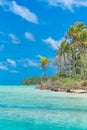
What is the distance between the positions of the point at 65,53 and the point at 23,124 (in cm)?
6069

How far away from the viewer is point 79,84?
5859 cm

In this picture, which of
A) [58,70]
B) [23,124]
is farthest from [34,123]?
[58,70]

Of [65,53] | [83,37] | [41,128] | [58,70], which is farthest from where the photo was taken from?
[58,70]

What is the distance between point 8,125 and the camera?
19.0 m

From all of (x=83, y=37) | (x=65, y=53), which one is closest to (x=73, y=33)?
(x=83, y=37)

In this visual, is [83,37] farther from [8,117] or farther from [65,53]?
[8,117]

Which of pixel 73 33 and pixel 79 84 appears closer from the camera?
pixel 79 84

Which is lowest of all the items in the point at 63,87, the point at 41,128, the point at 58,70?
the point at 41,128

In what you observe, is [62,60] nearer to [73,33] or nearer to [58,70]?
[58,70]

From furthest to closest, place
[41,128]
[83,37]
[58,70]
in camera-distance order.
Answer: [58,70] → [83,37] → [41,128]

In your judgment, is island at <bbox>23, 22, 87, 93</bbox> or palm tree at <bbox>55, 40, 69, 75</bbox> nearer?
island at <bbox>23, 22, 87, 93</bbox>

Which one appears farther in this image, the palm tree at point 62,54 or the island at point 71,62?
the palm tree at point 62,54

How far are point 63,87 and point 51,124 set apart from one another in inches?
1650

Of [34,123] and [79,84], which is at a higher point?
[79,84]
